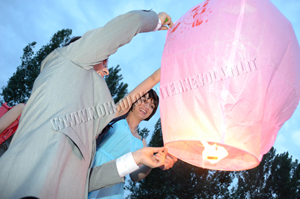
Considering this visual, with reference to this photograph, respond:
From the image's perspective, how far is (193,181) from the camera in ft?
50.9

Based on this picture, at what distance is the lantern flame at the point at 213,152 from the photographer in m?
1.65

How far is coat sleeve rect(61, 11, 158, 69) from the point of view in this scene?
3.74ft

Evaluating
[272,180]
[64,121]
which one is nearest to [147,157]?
[64,121]

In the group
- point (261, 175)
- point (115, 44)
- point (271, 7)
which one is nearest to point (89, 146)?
point (115, 44)

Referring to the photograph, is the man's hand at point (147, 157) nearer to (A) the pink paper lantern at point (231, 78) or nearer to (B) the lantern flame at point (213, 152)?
(A) the pink paper lantern at point (231, 78)

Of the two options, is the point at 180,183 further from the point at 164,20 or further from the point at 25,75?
the point at 164,20

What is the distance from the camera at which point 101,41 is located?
114 centimetres

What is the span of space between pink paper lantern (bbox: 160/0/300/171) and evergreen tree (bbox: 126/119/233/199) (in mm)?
13065

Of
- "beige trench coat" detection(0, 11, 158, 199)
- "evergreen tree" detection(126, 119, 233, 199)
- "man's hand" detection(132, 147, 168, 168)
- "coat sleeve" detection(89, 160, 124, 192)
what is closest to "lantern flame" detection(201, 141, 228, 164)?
"man's hand" detection(132, 147, 168, 168)

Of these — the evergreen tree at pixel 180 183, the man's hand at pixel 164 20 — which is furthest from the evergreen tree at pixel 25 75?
the man's hand at pixel 164 20

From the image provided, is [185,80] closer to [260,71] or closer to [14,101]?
[260,71]

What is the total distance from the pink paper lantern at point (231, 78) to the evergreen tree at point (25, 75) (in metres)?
13.9

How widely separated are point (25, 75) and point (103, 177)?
14635mm

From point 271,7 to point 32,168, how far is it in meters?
1.70
